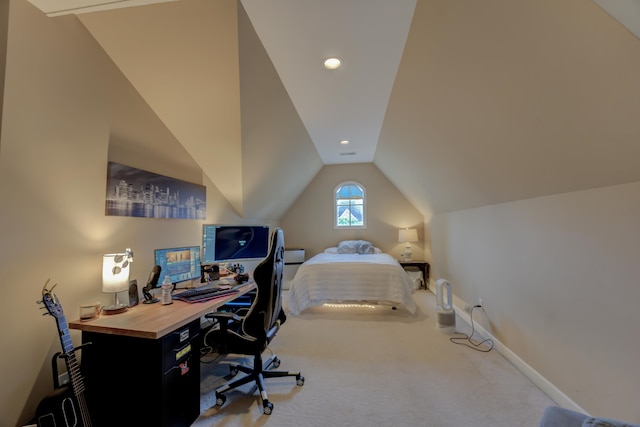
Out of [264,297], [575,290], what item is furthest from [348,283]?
[575,290]

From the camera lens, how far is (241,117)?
2.28 m

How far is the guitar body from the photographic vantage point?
1.24 metres

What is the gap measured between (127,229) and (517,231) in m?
3.19

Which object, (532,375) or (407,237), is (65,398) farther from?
(407,237)

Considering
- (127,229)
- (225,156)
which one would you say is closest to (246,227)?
(225,156)

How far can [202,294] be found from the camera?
2076mm

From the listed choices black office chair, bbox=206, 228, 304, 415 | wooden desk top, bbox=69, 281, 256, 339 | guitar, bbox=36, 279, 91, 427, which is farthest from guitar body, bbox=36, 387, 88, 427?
black office chair, bbox=206, 228, 304, 415

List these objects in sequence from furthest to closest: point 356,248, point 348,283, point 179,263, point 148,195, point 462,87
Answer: point 356,248
point 348,283
point 179,263
point 148,195
point 462,87

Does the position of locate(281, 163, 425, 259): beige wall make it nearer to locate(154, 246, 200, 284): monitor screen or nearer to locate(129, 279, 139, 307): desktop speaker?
locate(154, 246, 200, 284): monitor screen

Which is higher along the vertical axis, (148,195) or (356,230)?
(148,195)

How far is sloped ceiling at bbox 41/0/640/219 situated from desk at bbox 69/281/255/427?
168cm

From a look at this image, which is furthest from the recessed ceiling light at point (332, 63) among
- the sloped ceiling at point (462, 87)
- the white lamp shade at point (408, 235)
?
the white lamp shade at point (408, 235)

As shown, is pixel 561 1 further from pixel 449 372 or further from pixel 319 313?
pixel 319 313

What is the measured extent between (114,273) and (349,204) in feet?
16.0
